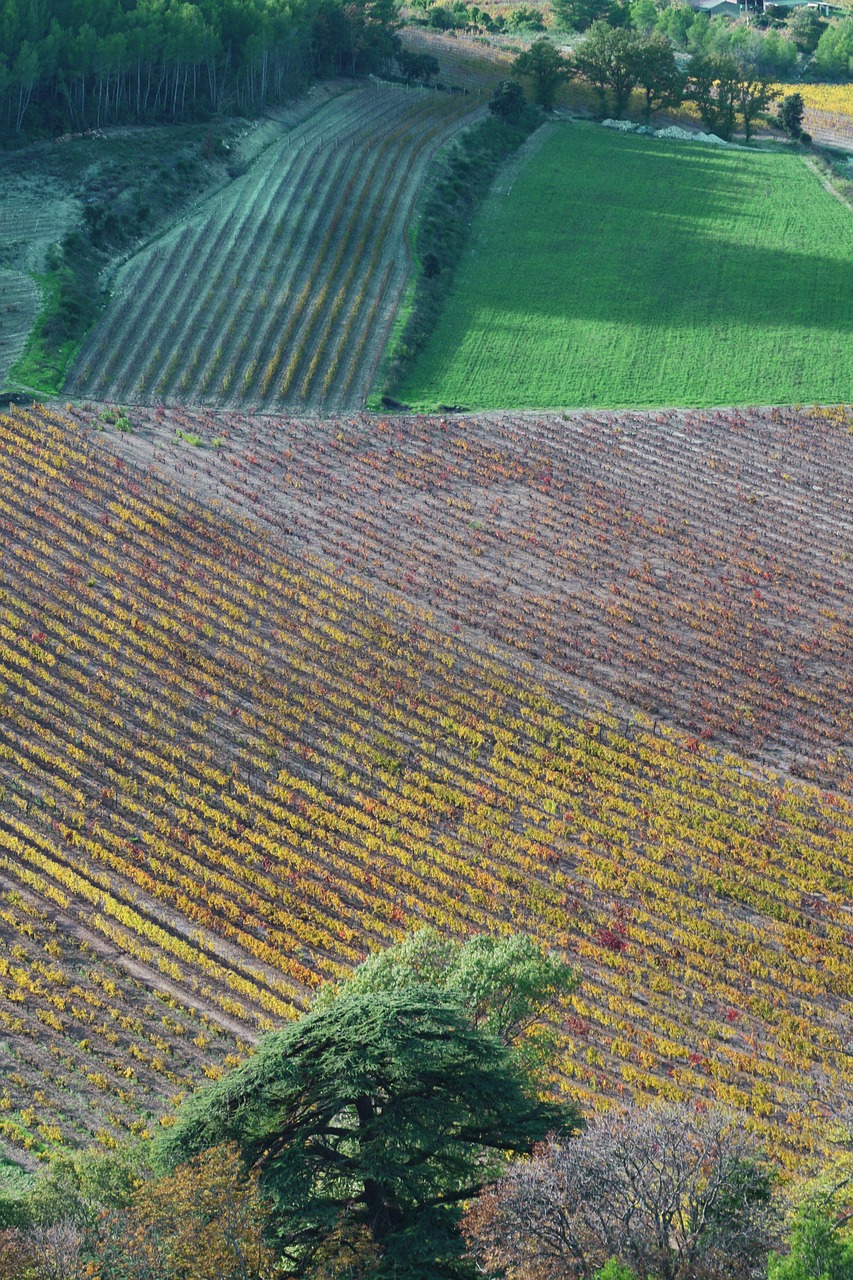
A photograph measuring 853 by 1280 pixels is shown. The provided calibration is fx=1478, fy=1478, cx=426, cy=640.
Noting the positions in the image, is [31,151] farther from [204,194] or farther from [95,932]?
[95,932]

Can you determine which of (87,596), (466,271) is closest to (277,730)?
(87,596)

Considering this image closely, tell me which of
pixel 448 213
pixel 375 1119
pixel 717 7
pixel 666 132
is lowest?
pixel 375 1119

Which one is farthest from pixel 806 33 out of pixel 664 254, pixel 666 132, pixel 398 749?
pixel 398 749

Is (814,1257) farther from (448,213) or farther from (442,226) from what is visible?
(448,213)

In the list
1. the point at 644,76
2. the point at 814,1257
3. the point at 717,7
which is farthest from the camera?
the point at 717,7

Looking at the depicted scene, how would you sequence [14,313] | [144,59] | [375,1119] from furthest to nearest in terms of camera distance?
[144,59] → [14,313] → [375,1119]

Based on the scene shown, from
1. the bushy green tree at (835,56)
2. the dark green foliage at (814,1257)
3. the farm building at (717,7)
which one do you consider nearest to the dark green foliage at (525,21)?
the farm building at (717,7)
